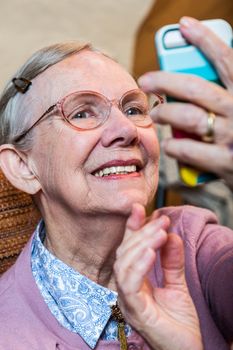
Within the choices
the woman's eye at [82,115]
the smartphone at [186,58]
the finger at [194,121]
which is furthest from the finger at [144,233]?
the woman's eye at [82,115]

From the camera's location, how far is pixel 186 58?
75 centimetres

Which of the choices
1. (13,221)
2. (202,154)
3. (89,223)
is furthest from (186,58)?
(13,221)

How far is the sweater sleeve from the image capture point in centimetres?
117

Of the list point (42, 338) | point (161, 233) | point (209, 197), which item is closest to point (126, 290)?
point (161, 233)

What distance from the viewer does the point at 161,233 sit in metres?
0.88

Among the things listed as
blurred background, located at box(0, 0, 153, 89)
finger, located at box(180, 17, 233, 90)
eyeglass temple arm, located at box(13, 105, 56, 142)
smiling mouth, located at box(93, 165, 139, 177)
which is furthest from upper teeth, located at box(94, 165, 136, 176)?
blurred background, located at box(0, 0, 153, 89)

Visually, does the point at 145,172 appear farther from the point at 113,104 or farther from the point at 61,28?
the point at 61,28

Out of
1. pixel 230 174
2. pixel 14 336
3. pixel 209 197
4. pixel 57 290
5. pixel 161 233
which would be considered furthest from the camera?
pixel 209 197

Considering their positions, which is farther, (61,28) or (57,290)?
(61,28)

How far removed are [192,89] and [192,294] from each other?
73 centimetres

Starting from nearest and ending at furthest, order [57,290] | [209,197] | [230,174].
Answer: [230,174] → [57,290] → [209,197]

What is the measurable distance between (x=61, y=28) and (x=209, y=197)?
1251 millimetres

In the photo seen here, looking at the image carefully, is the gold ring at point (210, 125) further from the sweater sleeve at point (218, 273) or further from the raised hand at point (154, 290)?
the sweater sleeve at point (218, 273)

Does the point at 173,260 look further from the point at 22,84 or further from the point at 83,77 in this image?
the point at 22,84
